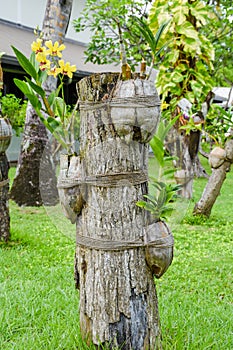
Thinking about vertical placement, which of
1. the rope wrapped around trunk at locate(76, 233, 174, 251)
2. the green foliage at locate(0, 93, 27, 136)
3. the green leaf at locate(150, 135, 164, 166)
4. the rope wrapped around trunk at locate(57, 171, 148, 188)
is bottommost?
the green foliage at locate(0, 93, 27, 136)

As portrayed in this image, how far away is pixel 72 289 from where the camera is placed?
327 cm

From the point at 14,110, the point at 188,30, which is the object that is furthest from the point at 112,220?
the point at 14,110

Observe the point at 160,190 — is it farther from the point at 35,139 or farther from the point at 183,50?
the point at 183,50

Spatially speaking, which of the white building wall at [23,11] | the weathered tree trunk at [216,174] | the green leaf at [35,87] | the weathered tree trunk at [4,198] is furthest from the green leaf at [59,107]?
the white building wall at [23,11]

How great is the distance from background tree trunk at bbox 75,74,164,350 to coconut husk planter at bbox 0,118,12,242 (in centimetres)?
215

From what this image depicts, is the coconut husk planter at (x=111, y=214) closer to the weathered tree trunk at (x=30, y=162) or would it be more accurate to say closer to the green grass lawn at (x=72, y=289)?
the green grass lawn at (x=72, y=289)

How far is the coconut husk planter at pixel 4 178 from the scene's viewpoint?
409 centimetres

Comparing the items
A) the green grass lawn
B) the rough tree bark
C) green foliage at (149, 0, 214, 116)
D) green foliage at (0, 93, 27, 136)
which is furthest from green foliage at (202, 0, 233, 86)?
the green grass lawn

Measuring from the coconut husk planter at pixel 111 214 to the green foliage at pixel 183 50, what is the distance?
4.39 meters

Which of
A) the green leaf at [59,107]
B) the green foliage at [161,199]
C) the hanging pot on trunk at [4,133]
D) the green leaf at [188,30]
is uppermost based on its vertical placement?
the green leaf at [188,30]

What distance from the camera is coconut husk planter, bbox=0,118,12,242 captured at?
13.4ft

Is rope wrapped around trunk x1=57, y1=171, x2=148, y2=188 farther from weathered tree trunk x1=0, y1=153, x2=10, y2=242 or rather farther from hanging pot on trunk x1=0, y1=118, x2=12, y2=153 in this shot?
weathered tree trunk x1=0, y1=153, x2=10, y2=242

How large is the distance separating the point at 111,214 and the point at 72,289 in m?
1.42

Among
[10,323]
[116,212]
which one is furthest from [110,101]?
[10,323]
